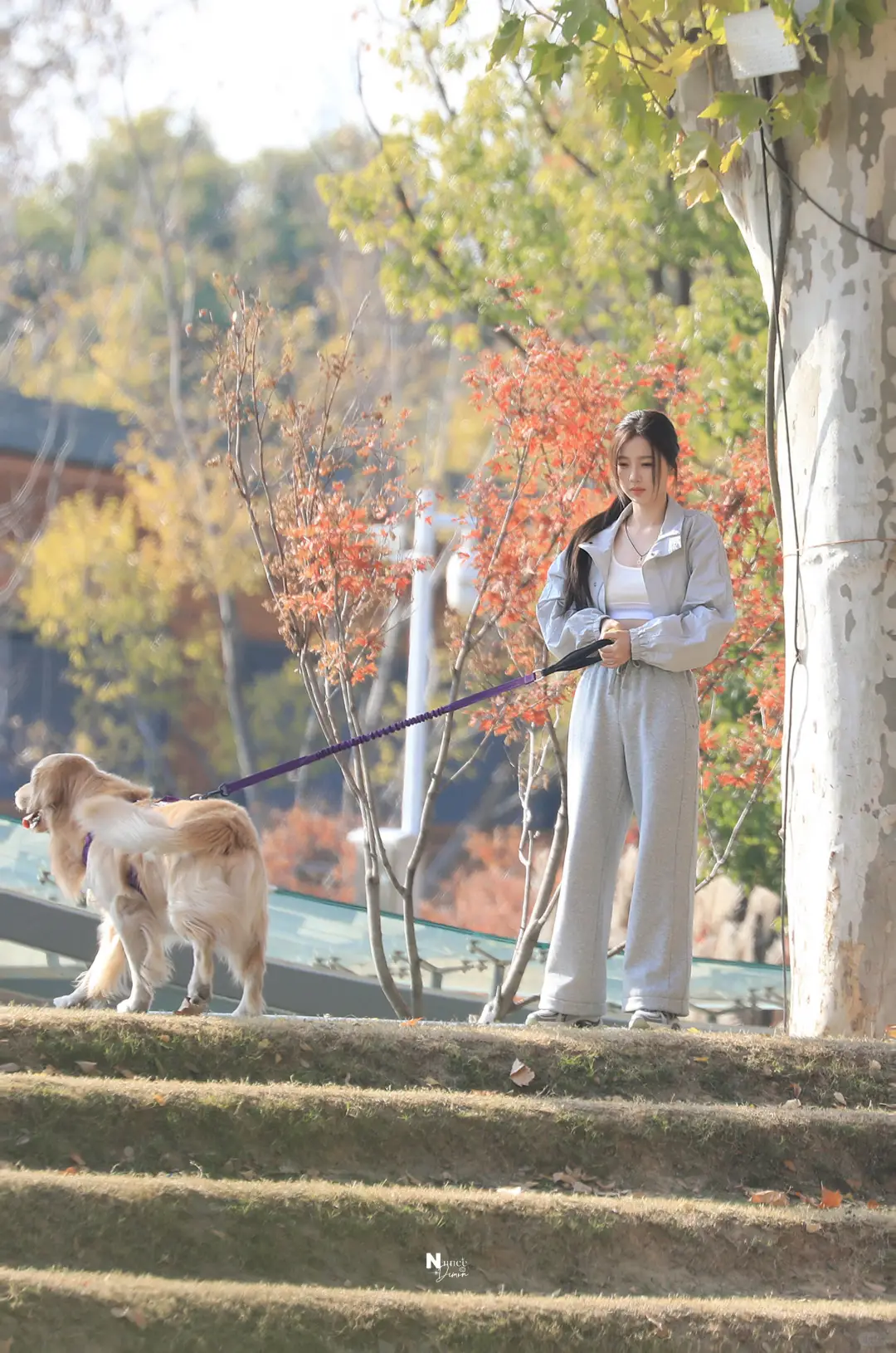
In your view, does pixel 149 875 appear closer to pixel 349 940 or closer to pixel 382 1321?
pixel 382 1321

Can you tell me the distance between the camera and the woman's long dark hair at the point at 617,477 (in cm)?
514

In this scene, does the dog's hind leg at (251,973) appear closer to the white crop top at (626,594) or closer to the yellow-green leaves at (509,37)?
the white crop top at (626,594)

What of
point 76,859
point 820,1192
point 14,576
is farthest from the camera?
point 14,576

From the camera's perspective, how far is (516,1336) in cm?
312

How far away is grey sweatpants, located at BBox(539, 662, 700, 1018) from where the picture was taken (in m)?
5.03

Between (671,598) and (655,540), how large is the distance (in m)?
0.21

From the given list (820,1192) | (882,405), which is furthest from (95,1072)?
(882,405)

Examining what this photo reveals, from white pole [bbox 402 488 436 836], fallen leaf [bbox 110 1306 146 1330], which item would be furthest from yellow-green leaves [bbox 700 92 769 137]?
white pole [bbox 402 488 436 836]

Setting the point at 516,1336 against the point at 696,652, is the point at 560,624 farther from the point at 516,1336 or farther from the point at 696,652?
the point at 516,1336

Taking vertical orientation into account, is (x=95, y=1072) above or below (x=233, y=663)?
below

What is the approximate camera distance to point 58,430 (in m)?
26.5

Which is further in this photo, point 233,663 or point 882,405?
point 233,663

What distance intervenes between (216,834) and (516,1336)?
2.27 metres

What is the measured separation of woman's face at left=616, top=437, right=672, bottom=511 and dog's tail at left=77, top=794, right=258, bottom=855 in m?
1.74
